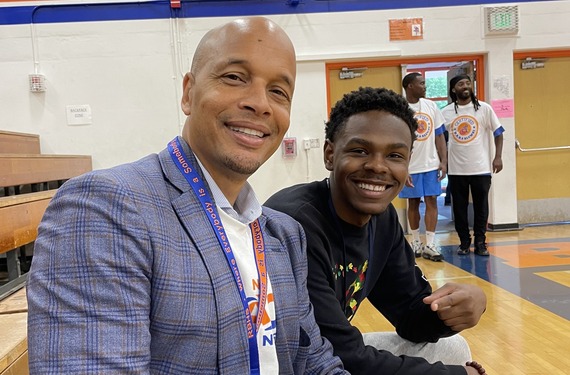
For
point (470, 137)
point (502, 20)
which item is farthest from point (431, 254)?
point (502, 20)

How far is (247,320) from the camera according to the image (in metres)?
0.84

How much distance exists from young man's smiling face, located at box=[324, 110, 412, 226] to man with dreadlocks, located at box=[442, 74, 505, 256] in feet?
11.3

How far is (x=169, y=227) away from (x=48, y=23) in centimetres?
547

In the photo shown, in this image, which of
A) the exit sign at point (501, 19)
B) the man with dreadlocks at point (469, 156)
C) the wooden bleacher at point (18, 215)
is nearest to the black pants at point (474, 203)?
the man with dreadlocks at point (469, 156)

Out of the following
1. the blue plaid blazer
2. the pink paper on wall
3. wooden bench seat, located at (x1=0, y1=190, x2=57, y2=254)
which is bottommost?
wooden bench seat, located at (x1=0, y1=190, x2=57, y2=254)

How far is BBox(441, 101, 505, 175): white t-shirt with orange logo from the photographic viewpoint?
469 cm

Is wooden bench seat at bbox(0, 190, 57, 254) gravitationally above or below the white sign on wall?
below

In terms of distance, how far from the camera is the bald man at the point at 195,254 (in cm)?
68

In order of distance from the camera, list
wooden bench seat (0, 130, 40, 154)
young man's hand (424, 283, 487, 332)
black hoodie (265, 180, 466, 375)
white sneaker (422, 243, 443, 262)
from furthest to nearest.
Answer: white sneaker (422, 243, 443, 262) → wooden bench seat (0, 130, 40, 154) → young man's hand (424, 283, 487, 332) → black hoodie (265, 180, 466, 375)

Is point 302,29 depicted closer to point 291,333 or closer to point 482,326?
point 482,326

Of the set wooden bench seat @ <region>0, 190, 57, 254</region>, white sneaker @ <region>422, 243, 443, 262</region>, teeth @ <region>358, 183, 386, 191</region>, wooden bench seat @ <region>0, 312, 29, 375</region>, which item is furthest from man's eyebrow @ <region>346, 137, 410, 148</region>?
white sneaker @ <region>422, 243, 443, 262</region>

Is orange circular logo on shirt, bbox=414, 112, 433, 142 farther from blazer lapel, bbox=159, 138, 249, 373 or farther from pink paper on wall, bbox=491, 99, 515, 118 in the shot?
blazer lapel, bbox=159, 138, 249, 373

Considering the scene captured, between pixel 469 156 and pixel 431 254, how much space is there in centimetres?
105

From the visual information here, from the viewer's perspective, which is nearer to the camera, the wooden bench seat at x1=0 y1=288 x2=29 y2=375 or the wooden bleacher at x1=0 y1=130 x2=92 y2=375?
the wooden bench seat at x1=0 y1=288 x2=29 y2=375
